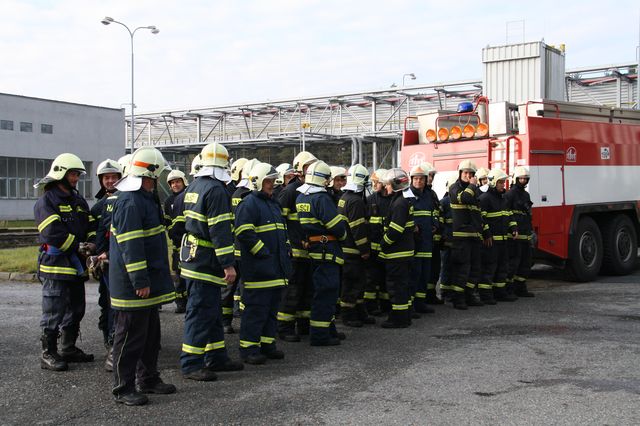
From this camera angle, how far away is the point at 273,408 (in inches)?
195

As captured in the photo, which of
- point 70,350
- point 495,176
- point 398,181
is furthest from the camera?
point 495,176

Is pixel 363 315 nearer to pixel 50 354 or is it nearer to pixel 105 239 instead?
pixel 105 239

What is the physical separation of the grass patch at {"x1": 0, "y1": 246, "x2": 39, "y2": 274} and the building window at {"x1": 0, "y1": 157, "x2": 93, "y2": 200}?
2431cm

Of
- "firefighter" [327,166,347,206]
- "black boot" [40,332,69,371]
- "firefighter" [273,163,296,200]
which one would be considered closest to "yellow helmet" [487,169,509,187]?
"firefighter" [327,166,347,206]

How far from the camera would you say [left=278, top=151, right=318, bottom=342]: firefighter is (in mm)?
7535

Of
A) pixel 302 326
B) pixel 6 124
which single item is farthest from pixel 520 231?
pixel 6 124

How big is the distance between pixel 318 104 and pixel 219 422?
2845 cm

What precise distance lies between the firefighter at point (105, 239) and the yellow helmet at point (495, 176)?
5574 mm

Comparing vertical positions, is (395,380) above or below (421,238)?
below

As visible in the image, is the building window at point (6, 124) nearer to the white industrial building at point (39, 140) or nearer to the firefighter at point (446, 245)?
the white industrial building at point (39, 140)

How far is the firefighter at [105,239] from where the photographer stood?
20.5 ft

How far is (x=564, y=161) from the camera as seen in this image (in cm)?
1095

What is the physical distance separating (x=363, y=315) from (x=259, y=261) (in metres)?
2.52

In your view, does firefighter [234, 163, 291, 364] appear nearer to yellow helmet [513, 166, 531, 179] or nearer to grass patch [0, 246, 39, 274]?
yellow helmet [513, 166, 531, 179]
